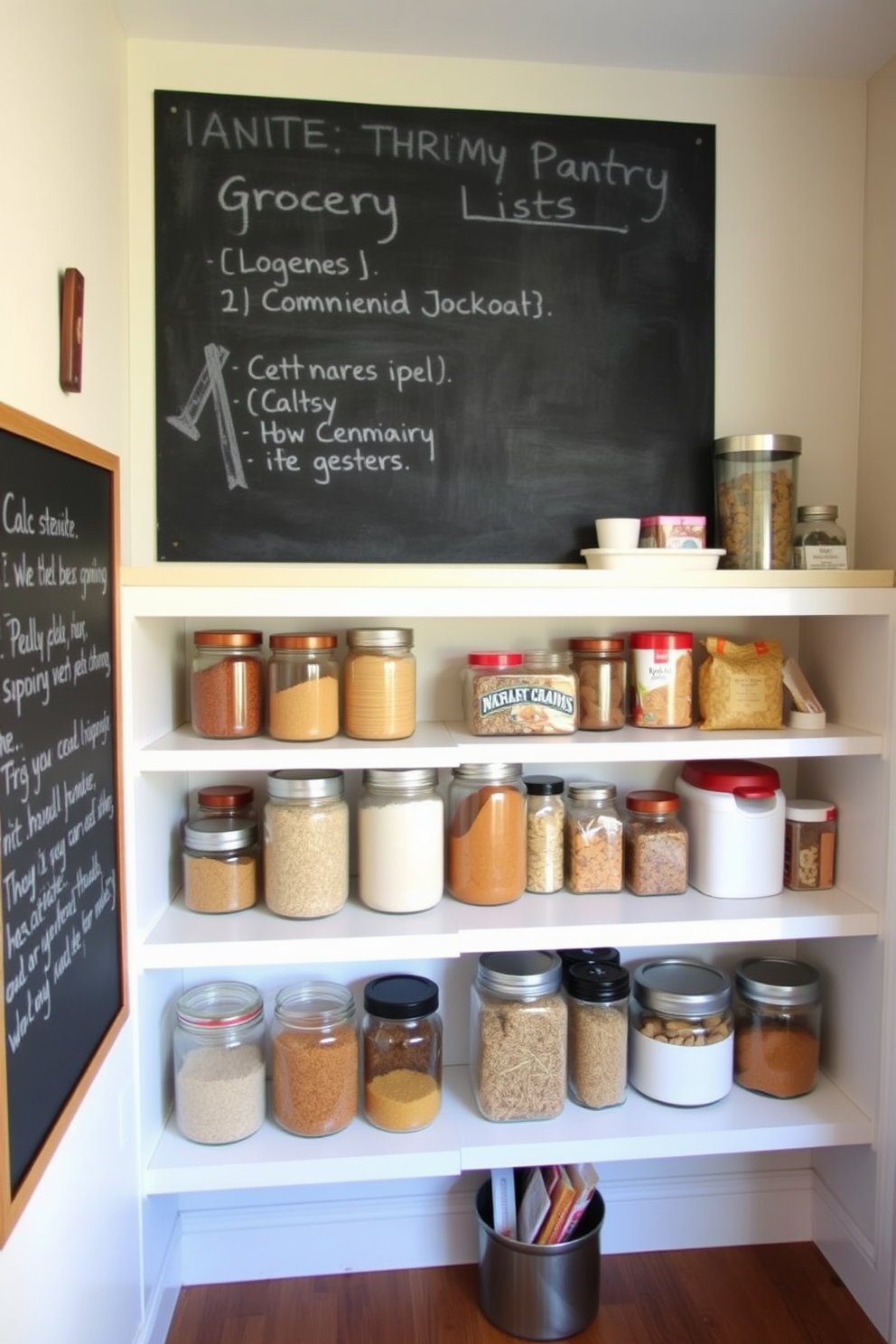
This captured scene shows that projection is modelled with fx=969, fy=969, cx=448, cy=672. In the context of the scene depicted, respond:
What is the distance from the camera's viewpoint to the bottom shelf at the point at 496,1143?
5.41 ft

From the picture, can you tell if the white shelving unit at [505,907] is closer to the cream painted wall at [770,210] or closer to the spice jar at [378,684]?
the spice jar at [378,684]

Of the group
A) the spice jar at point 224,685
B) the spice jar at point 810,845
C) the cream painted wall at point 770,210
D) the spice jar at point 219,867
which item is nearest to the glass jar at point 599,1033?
the spice jar at point 810,845

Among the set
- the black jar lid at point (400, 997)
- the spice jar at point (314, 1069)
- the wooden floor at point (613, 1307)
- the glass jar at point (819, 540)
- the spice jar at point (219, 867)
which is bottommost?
the wooden floor at point (613, 1307)

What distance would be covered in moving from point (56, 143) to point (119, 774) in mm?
897

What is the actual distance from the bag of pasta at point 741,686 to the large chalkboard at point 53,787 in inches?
41.6

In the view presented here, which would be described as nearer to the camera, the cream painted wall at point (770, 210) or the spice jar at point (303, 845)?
the spice jar at point (303, 845)

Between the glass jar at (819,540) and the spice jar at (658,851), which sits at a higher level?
the glass jar at (819,540)

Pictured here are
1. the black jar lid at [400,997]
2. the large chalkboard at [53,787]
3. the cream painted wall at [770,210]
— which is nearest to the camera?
the large chalkboard at [53,787]

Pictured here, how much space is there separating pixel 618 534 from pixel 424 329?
0.54 m

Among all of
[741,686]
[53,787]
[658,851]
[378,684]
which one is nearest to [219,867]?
[378,684]

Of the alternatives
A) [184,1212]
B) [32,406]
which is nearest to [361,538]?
[32,406]

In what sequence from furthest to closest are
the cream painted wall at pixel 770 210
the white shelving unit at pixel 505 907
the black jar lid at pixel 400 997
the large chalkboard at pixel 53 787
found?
the cream painted wall at pixel 770 210
the black jar lid at pixel 400 997
the white shelving unit at pixel 505 907
the large chalkboard at pixel 53 787

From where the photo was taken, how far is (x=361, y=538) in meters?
1.85

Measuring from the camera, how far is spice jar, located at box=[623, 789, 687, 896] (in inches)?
70.9
